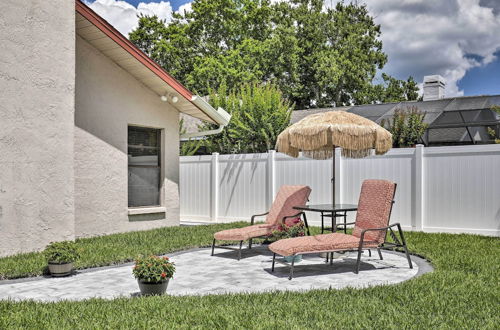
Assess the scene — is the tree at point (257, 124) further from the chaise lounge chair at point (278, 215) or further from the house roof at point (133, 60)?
the chaise lounge chair at point (278, 215)

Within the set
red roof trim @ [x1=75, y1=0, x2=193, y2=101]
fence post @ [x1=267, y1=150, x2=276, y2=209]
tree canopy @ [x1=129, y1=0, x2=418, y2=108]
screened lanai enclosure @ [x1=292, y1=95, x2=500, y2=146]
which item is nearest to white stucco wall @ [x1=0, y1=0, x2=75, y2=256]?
red roof trim @ [x1=75, y1=0, x2=193, y2=101]

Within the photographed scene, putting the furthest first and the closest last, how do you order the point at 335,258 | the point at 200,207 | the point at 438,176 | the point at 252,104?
1. the point at 252,104
2. the point at 200,207
3. the point at 438,176
4. the point at 335,258

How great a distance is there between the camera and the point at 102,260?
8094mm

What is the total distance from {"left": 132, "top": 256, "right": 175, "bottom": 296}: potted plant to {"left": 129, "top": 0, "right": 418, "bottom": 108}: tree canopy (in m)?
29.2

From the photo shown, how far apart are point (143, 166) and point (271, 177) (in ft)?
12.2

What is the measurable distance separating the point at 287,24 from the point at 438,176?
2934cm

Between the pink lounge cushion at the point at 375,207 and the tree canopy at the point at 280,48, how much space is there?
26.9 meters

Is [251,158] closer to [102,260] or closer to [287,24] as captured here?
[102,260]

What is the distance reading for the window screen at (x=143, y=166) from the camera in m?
12.8

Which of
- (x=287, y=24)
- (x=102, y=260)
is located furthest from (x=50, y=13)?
(x=287, y=24)

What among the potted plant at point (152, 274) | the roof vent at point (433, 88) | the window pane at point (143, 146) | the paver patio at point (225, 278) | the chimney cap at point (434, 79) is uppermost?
the chimney cap at point (434, 79)

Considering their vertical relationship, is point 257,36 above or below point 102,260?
above

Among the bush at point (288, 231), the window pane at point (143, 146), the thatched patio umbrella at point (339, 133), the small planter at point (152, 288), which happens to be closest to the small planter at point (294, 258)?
the bush at point (288, 231)

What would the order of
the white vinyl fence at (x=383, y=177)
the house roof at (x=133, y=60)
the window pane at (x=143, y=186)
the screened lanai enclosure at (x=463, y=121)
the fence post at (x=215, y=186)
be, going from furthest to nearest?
the screened lanai enclosure at (x=463, y=121) < the fence post at (x=215, y=186) < the window pane at (x=143, y=186) < the white vinyl fence at (x=383, y=177) < the house roof at (x=133, y=60)
